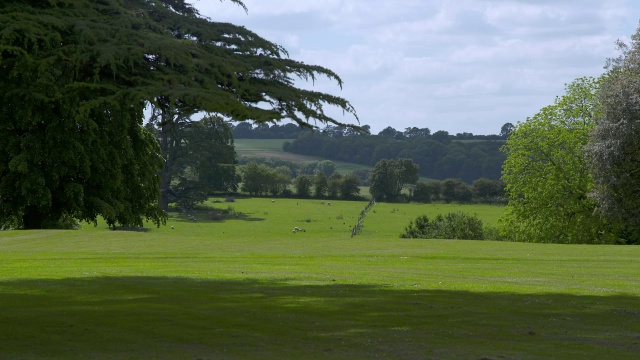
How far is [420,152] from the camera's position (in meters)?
175

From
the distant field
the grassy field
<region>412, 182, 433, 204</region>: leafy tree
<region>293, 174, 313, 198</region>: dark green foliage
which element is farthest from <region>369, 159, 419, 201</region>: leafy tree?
the grassy field

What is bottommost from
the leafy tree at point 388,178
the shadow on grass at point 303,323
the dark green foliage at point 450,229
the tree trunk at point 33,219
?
the dark green foliage at point 450,229

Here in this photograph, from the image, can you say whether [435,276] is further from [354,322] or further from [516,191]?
[516,191]

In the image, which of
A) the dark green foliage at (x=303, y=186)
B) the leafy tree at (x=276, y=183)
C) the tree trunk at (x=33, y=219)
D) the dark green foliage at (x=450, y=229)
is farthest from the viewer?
the leafy tree at (x=276, y=183)

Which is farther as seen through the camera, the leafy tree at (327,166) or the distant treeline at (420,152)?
the distant treeline at (420,152)

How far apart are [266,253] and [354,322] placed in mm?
19565

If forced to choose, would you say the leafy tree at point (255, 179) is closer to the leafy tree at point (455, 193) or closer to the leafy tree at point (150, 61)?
the leafy tree at point (455, 193)

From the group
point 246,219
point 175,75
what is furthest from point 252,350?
point 246,219

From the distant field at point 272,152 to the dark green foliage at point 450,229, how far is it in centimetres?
9195

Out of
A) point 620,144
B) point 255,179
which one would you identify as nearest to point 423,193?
point 255,179

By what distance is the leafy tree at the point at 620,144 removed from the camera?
47375mm

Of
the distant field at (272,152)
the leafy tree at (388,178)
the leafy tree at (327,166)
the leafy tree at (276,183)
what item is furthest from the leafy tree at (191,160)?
the distant field at (272,152)

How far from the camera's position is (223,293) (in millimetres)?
17281

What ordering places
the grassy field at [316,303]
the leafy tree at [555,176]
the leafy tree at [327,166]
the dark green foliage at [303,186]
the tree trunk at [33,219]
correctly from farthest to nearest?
1. the leafy tree at [327,166]
2. the dark green foliage at [303,186]
3. the leafy tree at [555,176]
4. the tree trunk at [33,219]
5. the grassy field at [316,303]
